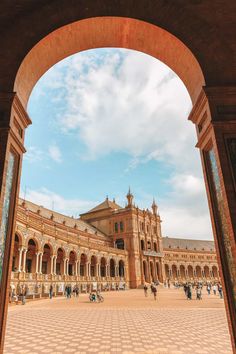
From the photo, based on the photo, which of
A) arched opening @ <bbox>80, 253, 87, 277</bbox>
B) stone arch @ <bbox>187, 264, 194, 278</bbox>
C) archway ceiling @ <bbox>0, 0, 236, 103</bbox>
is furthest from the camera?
stone arch @ <bbox>187, 264, 194, 278</bbox>

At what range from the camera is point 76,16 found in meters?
5.79

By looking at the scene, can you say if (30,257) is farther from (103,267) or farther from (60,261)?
(103,267)

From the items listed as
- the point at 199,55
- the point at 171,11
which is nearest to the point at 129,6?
the point at 171,11

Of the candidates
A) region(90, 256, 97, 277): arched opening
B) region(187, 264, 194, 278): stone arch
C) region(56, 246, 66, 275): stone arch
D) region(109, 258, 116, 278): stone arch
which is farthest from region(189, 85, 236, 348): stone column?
region(187, 264, 194, 278): stone arch

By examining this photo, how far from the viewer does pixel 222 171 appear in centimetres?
482

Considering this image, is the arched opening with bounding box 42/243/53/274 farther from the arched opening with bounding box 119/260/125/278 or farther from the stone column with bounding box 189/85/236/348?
the stone column with bounding box 189/85/236/348

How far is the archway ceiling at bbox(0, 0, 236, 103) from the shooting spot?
5551 mm

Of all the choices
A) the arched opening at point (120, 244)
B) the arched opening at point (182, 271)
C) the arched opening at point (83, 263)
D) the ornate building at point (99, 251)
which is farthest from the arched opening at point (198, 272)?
the arched opening at point (83, 263)

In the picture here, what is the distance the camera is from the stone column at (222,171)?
4.48 m

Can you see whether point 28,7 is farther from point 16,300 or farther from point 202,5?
point 16,300

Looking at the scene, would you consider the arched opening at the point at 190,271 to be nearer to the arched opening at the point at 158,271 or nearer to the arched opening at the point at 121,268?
the arched opening at the point at 158,271

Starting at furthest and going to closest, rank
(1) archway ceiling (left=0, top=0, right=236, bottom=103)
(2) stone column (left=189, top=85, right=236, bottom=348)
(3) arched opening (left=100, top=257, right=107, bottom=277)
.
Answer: (3) arched opening (left=100, top=257, right=107, bottom=277) → (1) archway ceiling (left=0, top=0, right=236, bottom=103) → (2) stone column (left=189, top=85, right=236, bottom=348)

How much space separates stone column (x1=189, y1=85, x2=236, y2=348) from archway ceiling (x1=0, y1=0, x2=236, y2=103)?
50cm

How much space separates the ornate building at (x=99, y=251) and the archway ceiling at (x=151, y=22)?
21.9 m
